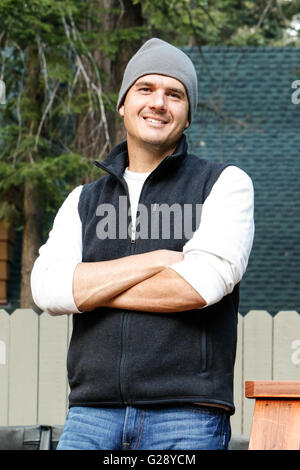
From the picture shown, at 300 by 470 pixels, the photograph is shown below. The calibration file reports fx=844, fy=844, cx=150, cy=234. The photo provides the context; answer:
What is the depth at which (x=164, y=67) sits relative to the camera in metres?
2.95

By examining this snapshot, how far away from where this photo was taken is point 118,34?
27.4ft

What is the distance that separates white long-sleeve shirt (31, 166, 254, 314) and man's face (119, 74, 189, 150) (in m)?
0.14

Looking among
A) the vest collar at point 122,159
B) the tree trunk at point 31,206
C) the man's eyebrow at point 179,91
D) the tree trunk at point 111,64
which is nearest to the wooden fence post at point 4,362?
the tree trunk at point 31,206

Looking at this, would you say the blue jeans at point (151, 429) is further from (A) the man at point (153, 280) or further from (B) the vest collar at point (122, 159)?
(B) the vest collar at point (122, 159)

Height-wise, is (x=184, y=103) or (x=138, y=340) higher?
(x=184, y=103)

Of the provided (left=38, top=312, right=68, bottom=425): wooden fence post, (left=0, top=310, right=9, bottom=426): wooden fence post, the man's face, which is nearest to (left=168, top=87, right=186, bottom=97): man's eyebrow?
the man's face

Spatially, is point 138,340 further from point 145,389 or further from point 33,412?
point 33,412

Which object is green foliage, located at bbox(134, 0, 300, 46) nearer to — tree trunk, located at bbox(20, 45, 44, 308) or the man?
tree trunk, located at bbox(20, 45, 44, 308)

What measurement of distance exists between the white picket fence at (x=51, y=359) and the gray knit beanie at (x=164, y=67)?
3.67 m

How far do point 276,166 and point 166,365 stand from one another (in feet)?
35.3

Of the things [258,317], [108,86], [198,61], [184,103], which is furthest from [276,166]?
[184,103]

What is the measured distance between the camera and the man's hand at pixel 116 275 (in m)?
2.63

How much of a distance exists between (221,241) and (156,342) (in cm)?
38

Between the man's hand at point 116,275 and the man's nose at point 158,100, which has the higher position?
the man's nose at point 158,100
